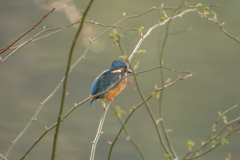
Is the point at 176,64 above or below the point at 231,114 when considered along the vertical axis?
above

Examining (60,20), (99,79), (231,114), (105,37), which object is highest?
(60,20)

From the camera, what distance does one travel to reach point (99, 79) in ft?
3.58

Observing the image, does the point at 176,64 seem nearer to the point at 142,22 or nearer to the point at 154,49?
the point at 154,49

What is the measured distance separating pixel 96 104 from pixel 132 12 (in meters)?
0.67

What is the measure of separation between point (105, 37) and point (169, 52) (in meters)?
0.56

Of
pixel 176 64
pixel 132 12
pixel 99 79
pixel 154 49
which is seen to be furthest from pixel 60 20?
pixel 99 79

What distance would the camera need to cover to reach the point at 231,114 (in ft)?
8.21

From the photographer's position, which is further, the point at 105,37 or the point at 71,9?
the point at 105,37

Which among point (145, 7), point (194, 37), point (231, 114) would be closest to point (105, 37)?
point (145, 7)

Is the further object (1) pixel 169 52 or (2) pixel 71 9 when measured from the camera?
(1) pixel 169 52

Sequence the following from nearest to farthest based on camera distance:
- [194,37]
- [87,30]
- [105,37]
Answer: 1. [87,30]
2. [105,37]
3. [194,37]

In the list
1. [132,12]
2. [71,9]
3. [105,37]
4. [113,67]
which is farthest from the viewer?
[132,12]

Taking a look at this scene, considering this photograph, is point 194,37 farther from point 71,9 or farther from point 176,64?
point 71,9

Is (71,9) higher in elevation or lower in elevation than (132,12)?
lower
